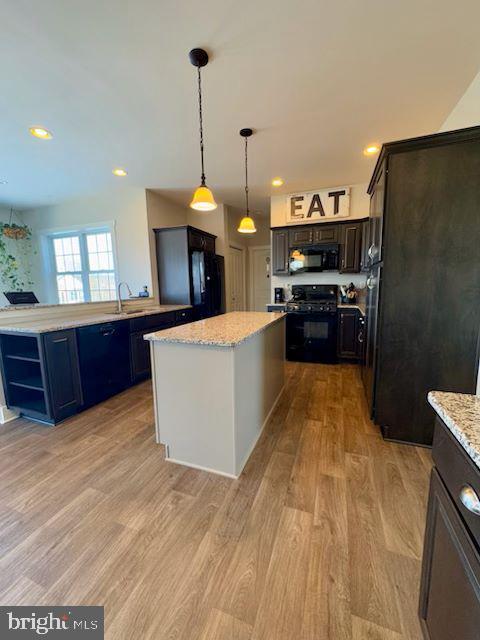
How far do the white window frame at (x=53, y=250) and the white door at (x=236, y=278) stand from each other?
2324 millimetres

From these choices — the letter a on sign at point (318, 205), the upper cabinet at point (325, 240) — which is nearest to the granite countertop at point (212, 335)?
the upper cabinet at point (325, 240)

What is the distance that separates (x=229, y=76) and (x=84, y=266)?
14.2ft

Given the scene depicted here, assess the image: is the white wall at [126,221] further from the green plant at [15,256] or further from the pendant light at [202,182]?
the pendant light at [202,182]

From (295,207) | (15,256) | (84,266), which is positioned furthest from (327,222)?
(15,256)

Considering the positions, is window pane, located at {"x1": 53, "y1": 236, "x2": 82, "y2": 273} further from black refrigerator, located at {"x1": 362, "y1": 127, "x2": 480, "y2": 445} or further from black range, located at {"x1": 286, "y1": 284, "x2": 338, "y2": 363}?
black refrigerator, located at {"x1": 362, "y1": 127, "x2": 480, "y2": 445}

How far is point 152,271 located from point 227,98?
2.87 metres

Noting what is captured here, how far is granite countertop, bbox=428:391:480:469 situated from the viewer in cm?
63

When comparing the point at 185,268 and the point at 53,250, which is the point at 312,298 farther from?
the point at 53,250

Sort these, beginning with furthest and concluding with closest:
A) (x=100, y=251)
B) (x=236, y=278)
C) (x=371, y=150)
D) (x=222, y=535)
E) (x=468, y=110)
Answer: (x=236, y=278)
(x=100, y=251)
(x=371, y=150)
(x=468, y=110)
(x=222, y=535)

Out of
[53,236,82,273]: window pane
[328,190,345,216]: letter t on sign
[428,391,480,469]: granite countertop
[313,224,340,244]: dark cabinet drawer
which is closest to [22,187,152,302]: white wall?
[53,236,82,273]: window pane

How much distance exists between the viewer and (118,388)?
126 inches

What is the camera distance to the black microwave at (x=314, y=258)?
169 inches

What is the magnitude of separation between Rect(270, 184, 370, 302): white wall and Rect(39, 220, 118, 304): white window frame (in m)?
2.88

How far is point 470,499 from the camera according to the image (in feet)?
2.02
